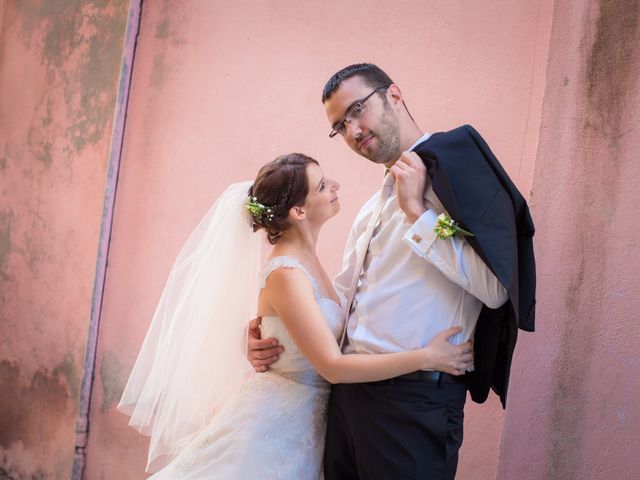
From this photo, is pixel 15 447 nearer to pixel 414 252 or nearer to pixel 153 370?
pixel 153 370

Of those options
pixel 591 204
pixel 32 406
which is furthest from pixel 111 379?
pixel 591 204

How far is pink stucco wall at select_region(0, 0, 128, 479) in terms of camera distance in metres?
4.55

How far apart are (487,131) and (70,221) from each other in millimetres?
2845

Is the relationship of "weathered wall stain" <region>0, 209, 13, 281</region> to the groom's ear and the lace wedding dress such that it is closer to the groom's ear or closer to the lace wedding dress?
the lace wedding dress

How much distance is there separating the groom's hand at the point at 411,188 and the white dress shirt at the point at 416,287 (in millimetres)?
45

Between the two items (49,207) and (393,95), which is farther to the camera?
(49,207)

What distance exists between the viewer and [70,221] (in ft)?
15.4

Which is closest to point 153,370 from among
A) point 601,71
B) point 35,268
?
point 601,71

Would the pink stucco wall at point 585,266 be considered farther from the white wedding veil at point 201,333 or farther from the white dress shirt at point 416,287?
the white wedding veil at point 201,333

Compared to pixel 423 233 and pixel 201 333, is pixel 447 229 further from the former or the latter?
pixel 201 333

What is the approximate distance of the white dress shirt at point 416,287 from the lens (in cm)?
213

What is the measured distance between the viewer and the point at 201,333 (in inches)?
110

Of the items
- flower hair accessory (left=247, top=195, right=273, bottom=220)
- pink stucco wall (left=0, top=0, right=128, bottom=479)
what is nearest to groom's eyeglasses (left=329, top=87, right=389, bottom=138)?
flower hair accessory (left=247, top=195, right=273, bottom=220)

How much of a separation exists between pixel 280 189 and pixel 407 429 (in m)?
0.99
